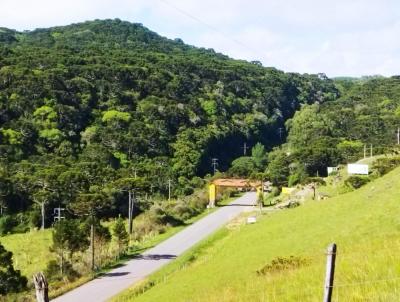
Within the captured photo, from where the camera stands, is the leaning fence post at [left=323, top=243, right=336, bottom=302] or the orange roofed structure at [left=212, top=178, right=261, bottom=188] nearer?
the leaning fence post at [left=323, top=243, right=336, bottom=302]

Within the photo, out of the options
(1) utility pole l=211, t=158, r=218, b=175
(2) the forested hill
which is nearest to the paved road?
(2) the forested hill

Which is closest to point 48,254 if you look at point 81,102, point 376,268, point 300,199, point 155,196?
point 300,199

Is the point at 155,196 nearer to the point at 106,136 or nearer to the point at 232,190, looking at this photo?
the point at 232,190

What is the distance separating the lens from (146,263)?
110 feet

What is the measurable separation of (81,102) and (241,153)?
30.6m

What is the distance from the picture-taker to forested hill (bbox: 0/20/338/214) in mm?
59284

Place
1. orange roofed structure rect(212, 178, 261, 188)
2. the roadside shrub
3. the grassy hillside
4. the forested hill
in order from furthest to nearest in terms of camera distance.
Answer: orange roofed structure rect(212, 178, 261, 188)
the forested hill
the roadside shrub
the grassy hillside

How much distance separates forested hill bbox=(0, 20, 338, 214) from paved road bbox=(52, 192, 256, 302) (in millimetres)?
11617

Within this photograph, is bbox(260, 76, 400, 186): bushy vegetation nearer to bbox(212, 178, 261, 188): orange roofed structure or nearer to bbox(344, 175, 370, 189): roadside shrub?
bbox(212, 178, 261, 188): orange roofed structure

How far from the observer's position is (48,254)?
123 feet

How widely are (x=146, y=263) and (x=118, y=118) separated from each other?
48861mm

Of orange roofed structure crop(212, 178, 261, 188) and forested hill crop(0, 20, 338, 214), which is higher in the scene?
forested hill crop(0, 20, 338, 214)

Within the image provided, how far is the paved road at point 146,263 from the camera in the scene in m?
26.9

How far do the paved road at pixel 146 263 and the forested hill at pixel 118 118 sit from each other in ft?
38.1
